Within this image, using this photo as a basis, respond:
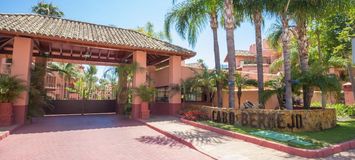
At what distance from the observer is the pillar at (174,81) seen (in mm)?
16625

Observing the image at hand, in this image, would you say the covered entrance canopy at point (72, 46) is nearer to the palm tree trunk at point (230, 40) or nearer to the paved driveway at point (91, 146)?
the palm tree trunk at point (230, 40)

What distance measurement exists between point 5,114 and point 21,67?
2.46 meters

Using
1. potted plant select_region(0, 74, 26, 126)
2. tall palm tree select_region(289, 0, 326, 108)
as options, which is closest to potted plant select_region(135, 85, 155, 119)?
potted plant select_region(0, 74, 26, 126)

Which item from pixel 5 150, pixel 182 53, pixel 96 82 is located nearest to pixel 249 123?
pixel 182 53

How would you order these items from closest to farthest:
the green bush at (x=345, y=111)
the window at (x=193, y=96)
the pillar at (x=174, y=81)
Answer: the pillar at (x=174, y=81) < the green bush at (x=345, y=111) < the window at (x=193, y=96)

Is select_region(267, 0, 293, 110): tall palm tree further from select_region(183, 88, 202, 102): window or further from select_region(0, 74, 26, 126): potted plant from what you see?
select_region(0, 74, 26, 126): potted plant

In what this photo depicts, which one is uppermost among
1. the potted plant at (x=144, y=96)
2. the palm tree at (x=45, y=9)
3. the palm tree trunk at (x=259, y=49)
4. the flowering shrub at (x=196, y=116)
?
the palm tree at (x=45, y=9)

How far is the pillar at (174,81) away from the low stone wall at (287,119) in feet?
18.5

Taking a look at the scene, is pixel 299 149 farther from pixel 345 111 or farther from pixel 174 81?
pixel 345 111

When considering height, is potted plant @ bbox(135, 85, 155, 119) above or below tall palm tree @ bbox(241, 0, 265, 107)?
below

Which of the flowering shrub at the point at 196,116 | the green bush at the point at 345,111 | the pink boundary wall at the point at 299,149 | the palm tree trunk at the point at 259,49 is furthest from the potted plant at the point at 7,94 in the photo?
the green bush at the point at 345,111

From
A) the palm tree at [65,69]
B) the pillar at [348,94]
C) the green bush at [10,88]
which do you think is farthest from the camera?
the palm tree at [65,69]

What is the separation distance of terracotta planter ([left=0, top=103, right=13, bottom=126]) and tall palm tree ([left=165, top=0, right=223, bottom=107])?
1031cm

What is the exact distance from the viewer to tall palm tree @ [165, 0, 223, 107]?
15.6 meters
